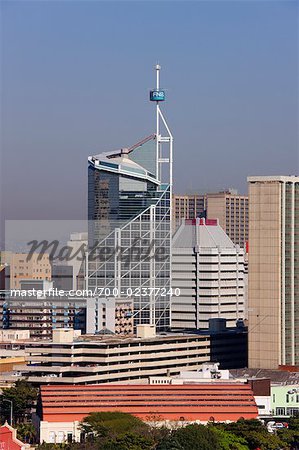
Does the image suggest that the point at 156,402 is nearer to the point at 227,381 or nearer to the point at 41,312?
the point at 227,381

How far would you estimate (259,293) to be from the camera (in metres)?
70.4

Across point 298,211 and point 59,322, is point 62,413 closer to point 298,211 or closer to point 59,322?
point 298,211

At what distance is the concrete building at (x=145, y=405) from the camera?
56844 millimetres

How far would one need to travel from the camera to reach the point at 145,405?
2275 inches

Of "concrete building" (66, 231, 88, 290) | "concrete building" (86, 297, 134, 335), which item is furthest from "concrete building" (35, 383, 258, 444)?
"concrete building" (66, 231, 88, 290)

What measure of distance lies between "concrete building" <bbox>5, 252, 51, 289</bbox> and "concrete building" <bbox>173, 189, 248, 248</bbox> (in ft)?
94.4

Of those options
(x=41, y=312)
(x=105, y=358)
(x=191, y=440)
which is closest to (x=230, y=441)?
(x=191, y=440)

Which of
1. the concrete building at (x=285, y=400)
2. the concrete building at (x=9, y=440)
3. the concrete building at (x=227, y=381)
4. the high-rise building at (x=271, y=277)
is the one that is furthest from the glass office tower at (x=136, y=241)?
the concrete building at (x=9, y=440)

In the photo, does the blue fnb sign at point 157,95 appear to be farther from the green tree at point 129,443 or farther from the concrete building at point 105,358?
the green tree at point 129,443

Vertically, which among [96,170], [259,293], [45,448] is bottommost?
[45,448]

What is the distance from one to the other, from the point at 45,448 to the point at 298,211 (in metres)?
22.0


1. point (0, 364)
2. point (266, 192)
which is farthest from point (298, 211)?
point (0, 364)

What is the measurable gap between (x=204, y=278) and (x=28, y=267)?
17.9m

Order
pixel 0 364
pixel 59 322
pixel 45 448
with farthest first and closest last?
1. pixel 59 322
2. pixel 0 364
3. pixel 45 448
